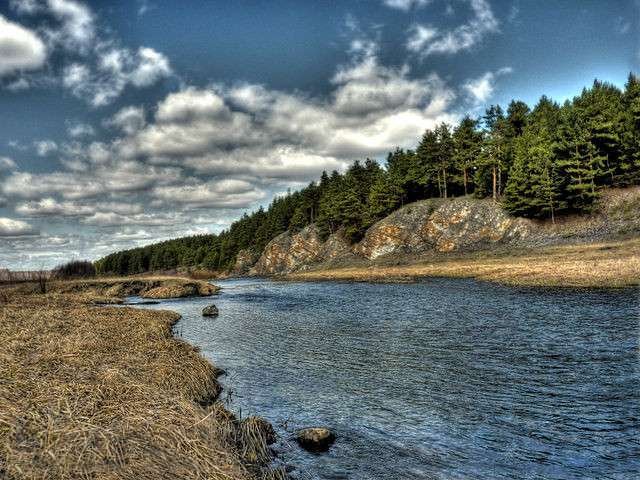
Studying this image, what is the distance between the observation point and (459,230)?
82.1m

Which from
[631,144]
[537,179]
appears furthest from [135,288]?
[631,144]

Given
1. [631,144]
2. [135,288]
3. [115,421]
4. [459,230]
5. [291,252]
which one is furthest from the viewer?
[291,252]

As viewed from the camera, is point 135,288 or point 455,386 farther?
point 135,288

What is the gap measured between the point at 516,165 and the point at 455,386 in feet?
233

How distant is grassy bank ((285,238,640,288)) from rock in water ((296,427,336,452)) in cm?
3379

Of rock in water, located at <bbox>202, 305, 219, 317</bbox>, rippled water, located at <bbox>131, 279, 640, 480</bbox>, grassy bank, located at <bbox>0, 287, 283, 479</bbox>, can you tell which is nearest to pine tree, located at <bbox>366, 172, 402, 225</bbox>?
rock in water, located at <bbox>202, 305, 219, 317</bbox>

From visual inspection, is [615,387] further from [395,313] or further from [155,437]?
[395,313]

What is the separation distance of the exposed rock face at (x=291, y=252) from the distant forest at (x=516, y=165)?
5212mm

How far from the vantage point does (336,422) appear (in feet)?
43.2

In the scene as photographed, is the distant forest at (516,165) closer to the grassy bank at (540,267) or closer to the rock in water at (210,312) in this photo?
the grassy bank at (540,267)

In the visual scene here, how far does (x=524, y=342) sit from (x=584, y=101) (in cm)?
7442

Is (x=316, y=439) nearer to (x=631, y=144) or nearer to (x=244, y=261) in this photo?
(x=631, y=144)

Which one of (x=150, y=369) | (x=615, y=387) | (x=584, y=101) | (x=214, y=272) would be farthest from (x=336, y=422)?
(x=214, y=272)

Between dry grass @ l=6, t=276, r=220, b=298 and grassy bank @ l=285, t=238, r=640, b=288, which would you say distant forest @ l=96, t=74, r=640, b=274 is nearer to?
grassy bank @ l=285, t=238, r=640, b=288
